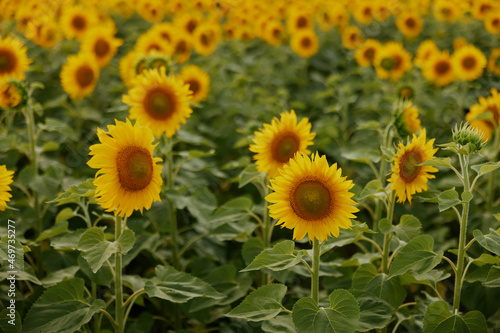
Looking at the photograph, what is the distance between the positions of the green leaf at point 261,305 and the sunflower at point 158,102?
1.12 m

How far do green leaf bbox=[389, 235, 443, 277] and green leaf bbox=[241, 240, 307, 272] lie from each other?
395mm

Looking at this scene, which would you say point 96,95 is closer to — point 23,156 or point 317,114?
point 23,156

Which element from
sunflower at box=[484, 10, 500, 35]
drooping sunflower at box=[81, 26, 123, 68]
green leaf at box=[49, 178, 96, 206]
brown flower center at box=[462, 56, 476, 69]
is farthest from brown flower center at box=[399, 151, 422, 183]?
sunflower at box=[484, 10, 500, 35]

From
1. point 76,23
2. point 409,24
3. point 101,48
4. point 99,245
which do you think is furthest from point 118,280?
point 409,24

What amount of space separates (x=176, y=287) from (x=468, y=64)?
3.56m

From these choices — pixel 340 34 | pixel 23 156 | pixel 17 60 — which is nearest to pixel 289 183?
pixel 17 60

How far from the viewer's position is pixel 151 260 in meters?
3.11

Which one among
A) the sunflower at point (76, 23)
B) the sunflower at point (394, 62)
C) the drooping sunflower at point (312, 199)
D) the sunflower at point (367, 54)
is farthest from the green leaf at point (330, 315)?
the sunflower at point (76, 23)

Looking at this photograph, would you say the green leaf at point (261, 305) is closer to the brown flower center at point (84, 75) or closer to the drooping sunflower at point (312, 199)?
the drooping sunflower at point (312, 199)

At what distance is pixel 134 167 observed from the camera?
202cm

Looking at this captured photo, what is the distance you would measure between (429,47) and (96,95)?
3424 mm

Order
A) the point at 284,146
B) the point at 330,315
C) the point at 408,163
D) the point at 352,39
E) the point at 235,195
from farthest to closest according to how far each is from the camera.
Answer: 1. the point at 352,39
2. the point at 235,195
3. the point at 284,146
4. the point at 408,163
5. the point at 330,315

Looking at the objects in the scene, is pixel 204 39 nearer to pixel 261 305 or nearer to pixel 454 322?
pixel 261 305

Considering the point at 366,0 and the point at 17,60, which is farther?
the point at 366,0
